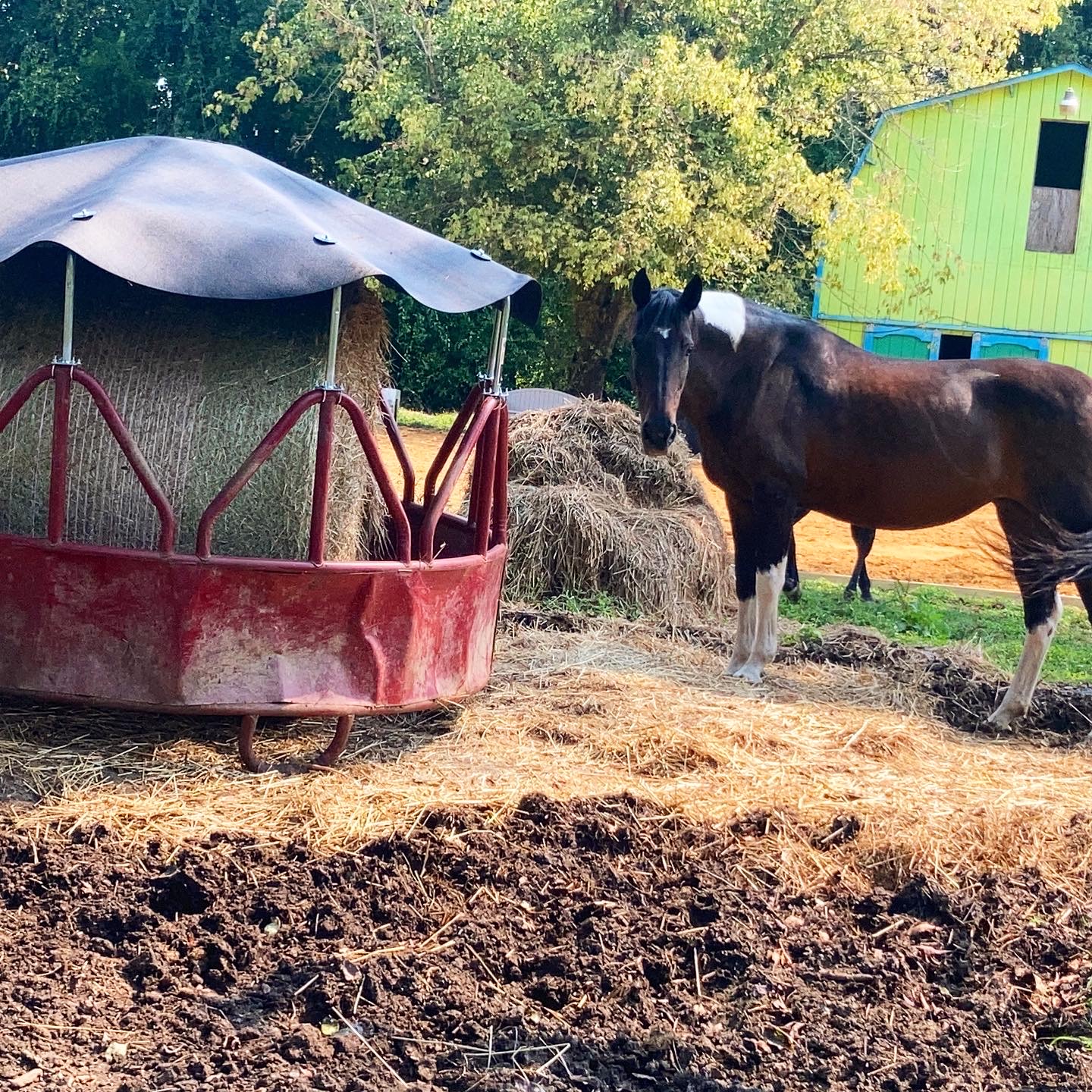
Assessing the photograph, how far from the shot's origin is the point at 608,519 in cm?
838

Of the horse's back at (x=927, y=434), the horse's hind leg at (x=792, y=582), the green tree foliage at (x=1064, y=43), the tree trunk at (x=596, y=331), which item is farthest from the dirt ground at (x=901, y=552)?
the green tree foliage at (x=1064, y=43)

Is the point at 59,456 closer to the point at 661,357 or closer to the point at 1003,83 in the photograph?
the point at 661,357

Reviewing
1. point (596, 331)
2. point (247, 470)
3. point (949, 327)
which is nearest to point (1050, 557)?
point (247, 470)

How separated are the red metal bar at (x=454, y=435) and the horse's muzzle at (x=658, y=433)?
2.73 feet

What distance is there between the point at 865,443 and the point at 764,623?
1012 millimetres

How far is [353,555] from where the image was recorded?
200 inches

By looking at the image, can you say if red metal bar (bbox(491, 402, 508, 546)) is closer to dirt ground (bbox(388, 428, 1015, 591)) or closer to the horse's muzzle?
the horse's muzzle

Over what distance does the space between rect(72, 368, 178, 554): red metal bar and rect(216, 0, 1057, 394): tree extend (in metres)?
11.1

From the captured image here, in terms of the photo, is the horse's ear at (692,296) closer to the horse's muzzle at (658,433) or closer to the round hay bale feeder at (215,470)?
the horse's muzzle at (658,433)

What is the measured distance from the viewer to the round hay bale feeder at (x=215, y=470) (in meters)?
4.06

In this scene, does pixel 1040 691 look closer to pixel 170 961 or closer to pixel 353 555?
pixel 353 555

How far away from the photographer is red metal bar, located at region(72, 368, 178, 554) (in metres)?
4.02

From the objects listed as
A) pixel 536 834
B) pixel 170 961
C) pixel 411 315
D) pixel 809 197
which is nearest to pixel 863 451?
pixel 536 834

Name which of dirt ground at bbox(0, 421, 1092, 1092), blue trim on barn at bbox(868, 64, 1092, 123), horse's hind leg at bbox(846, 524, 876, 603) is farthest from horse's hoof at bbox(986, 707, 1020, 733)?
blue trim on barn at bbox(868, 64, 1092, 123)
